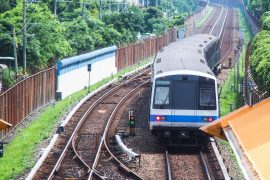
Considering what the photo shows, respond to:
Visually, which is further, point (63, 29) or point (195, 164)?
point (63, 29)

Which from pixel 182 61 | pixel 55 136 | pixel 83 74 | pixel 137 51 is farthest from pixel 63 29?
pixel 55 136

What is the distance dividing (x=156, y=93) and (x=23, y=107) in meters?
8.58

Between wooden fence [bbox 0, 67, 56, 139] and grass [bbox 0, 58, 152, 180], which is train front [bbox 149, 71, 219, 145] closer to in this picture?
grass [bbox 0, 58, 152, 180]

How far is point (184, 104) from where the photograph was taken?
22.5 metres

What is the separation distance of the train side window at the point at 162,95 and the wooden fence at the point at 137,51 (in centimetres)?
3108

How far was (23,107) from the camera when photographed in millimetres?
29297

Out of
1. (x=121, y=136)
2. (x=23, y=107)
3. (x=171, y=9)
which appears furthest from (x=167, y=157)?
(x=171, y=9)

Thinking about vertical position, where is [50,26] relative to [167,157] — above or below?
above

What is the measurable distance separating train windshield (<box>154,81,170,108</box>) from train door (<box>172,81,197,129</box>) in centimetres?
23

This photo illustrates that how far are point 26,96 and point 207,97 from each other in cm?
1019

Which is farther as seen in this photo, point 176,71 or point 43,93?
point 43,93

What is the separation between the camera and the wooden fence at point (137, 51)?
55.6 metres

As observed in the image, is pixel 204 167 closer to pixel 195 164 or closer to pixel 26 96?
pixel 195 164

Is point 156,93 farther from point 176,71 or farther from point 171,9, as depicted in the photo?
point 171,9
